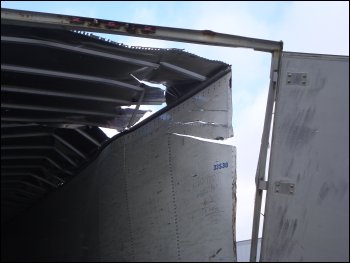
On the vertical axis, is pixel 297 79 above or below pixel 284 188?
above

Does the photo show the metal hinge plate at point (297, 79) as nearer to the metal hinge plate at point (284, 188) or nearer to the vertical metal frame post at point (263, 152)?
the vertical metal frame post at point (263, 152)

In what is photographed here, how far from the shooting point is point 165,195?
6973 millimetres

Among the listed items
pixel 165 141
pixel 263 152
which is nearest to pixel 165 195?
pixel 165 141

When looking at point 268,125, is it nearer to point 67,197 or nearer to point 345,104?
point 345,104

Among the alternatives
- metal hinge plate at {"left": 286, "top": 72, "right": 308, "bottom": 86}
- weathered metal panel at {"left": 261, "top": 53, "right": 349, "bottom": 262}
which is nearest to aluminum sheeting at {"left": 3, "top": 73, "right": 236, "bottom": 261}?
weathered metal panel at {"left": 261, "top": 53, "right": 349, "bottom": 262}

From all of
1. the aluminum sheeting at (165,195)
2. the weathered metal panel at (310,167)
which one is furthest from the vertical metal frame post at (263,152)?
the aluminum sheeting at (165,195)

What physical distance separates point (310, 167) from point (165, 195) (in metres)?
3.32

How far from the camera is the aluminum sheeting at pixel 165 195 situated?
241 inches

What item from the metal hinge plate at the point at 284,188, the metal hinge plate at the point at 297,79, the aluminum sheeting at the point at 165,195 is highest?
the metal hinge plate at the point at 297,79

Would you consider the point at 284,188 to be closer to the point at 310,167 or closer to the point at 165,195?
the point at 310,167

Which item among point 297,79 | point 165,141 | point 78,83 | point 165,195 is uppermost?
point 297,79

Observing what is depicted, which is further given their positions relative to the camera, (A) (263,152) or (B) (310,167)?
(A) (263,152)

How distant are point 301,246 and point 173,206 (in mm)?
3016

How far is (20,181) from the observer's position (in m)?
16.0
